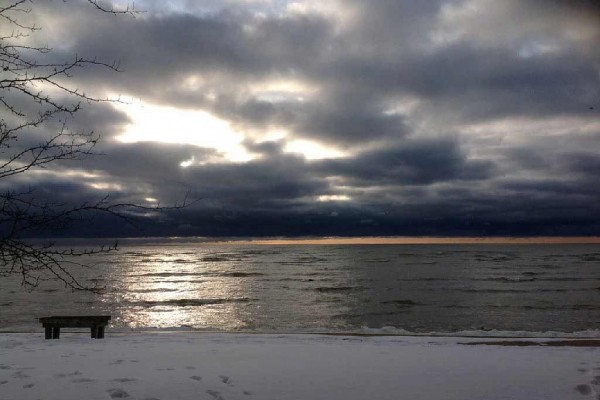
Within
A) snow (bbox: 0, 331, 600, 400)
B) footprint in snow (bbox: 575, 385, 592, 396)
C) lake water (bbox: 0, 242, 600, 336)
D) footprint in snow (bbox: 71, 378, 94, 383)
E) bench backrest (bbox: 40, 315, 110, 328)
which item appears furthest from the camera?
lake water (bbox: 0, 242, 600, 336)

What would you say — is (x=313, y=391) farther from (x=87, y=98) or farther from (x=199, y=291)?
(x=199, y=291)

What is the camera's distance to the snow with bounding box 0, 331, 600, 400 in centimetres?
625

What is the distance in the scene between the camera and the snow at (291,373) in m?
6.25

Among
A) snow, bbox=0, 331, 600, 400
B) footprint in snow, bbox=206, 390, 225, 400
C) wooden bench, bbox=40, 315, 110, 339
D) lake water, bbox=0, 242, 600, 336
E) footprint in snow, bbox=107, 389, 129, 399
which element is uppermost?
footprint in snow, bbox=206, 390, 225, 400

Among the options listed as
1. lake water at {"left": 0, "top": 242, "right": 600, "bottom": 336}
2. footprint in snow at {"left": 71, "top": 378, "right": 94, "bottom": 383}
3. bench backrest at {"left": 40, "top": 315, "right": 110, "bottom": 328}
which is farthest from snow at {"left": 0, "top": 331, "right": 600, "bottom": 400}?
lake water at {"left": 0, "top": 242, "right": 600, "bottom": 336}

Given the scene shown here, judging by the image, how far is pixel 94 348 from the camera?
10617 mm

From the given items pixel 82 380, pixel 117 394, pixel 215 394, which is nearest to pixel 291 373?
pixel 215 394

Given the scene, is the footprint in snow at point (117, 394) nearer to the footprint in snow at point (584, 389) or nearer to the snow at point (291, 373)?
the snow at point (291, 373)

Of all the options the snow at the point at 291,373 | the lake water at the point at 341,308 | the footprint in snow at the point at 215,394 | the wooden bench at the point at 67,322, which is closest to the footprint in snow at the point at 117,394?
the snow at the point at 291,373

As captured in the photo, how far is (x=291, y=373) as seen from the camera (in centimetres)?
753

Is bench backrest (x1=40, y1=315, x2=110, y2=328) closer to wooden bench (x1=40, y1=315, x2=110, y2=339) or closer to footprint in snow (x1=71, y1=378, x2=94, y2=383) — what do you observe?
wooden bench (x1=40, y1=315, x2=110, y2=339)

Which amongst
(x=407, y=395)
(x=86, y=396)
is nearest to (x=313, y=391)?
(x=407, y=395)

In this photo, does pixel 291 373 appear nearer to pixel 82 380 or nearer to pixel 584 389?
pixel 82 380

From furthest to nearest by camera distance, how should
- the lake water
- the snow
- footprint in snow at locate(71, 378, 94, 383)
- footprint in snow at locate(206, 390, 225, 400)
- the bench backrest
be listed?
the lake water, the bench backrest, footprint in snow at locate(71, 378, 94, 383), the snow, footprint in snow at locate(206, 390, 225, 400)
